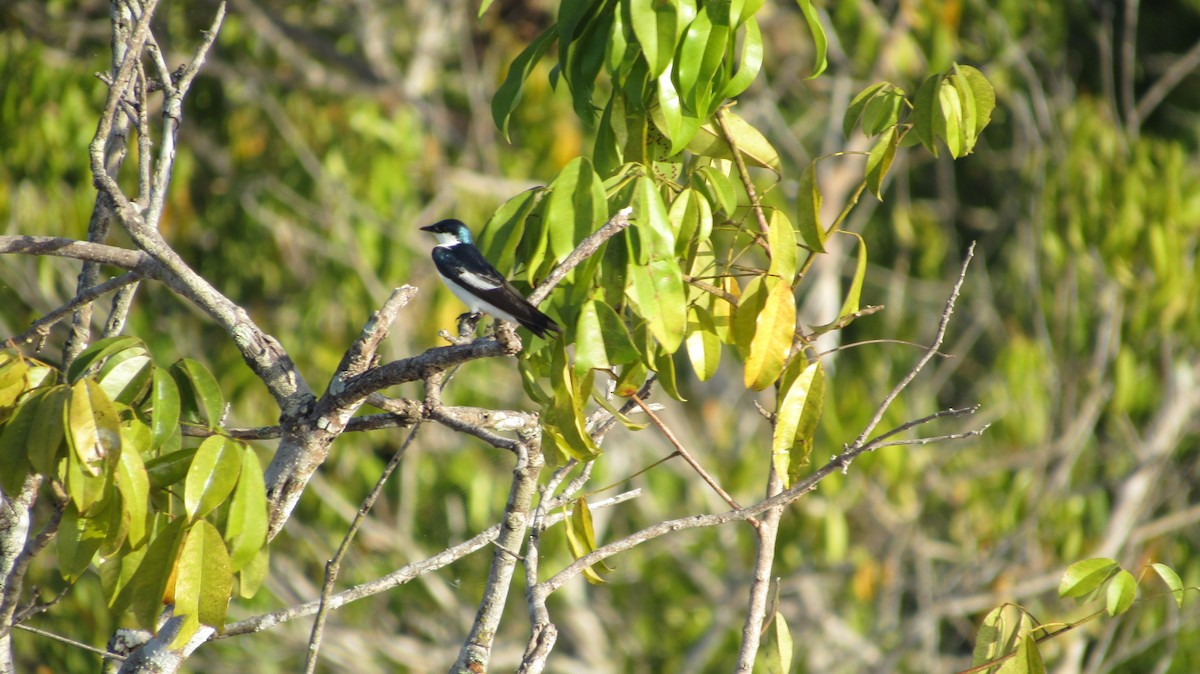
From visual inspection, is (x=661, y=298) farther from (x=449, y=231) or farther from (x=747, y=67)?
(x=449, y=231)

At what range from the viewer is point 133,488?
186 centimetres

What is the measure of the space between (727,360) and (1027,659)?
6.59 metres

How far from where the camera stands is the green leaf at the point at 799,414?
2279 millimetres

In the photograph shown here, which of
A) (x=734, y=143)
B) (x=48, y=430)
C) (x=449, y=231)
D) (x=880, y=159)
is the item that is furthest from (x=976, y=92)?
(x=449, y=231)

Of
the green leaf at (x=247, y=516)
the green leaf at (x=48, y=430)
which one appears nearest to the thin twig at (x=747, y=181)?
the green leaf at (x=247, y=516)

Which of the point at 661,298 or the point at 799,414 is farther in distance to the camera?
the point at 799,414

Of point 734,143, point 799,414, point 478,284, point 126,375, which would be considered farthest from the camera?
point 478,284

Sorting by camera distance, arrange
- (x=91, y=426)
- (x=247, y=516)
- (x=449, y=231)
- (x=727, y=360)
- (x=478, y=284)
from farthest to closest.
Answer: (x=727, y=360), (x=449, y=231), (x=478, y=284), (x=247, y=516), (x=91, y=426)

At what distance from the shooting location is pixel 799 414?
7.54 feet

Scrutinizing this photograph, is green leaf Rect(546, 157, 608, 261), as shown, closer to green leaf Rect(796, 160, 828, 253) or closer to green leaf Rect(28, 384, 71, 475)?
green leaf Rect(796, 160, 828, 253)

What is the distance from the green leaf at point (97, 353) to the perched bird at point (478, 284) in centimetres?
71

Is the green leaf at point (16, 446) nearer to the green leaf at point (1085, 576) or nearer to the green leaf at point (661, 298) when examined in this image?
the green leaf at point (661, 298)

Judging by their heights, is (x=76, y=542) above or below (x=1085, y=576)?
above

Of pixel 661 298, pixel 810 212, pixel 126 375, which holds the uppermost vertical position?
pixel 126 375
